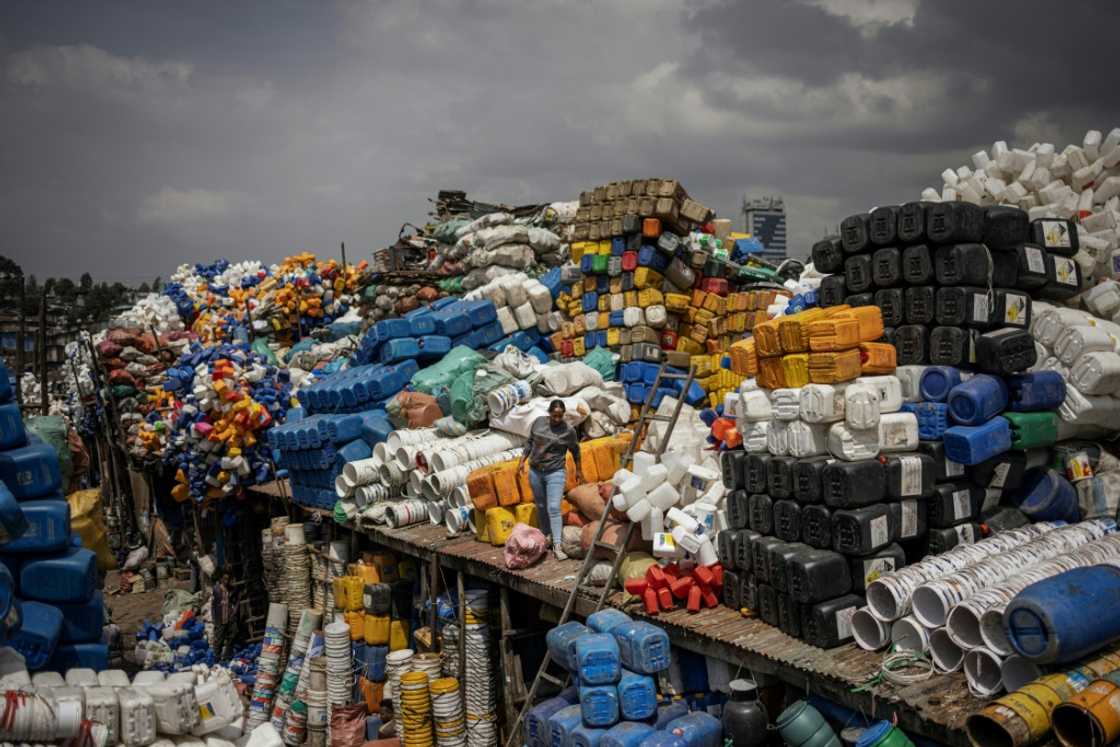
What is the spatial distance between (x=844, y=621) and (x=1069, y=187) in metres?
5.68

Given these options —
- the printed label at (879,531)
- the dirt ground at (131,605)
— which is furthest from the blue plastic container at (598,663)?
the dirt ground at (131,605)

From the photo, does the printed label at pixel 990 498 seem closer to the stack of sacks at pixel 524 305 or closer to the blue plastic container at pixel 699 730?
the blue plastic container at pixel 699 730

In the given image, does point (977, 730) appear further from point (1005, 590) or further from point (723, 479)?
point (723, 479)

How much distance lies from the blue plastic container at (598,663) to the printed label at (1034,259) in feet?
15.6

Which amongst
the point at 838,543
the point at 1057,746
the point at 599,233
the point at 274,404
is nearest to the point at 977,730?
the point at 1057,746

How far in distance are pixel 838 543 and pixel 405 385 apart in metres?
8.77

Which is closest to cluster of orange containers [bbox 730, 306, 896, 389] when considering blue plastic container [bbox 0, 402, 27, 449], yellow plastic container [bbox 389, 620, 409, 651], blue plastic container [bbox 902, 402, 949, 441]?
blue plastic container [bbox 902, 402, 949, 441]

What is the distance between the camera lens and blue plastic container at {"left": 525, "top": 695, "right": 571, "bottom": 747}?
263 inches

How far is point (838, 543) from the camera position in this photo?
6.32 m

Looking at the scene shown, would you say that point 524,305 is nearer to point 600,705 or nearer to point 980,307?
point 980,307

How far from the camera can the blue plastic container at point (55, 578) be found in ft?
22.8

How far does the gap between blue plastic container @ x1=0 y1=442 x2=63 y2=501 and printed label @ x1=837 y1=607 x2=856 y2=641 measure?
6.54 meters

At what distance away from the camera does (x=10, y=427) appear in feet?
23.4

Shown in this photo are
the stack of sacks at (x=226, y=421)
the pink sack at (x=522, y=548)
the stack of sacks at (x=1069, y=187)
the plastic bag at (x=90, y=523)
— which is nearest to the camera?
the stack of sacks at (x=1069, y=187)
